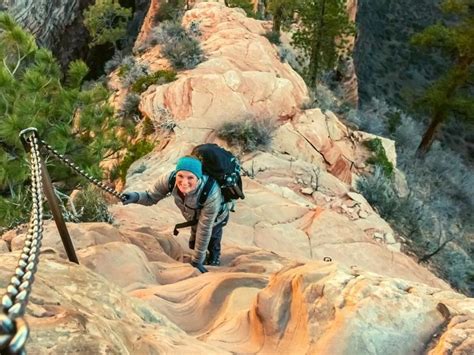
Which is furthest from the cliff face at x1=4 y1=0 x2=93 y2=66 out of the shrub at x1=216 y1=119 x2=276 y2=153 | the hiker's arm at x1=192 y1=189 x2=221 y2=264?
the hiker's arm at x1=192 y1=189 x2=221 y2=264

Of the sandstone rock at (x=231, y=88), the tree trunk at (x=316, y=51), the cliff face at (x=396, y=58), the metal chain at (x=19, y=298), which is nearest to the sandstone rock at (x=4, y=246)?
the metal chain at (x=19, y=298)

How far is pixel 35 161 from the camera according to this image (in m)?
2.92

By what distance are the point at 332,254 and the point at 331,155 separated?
15.1 feet

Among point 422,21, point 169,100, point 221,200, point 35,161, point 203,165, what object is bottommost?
point 422,21

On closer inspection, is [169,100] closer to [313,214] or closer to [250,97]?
[250,97]

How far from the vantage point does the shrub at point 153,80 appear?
1259 centimetres

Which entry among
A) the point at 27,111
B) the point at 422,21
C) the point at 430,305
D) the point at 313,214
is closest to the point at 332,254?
the point at 313,214

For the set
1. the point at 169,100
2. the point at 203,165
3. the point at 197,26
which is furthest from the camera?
the point at 197,26

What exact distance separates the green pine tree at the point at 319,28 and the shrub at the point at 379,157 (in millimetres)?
6378

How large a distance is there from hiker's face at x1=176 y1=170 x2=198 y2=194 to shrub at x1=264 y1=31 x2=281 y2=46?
46.2 feet

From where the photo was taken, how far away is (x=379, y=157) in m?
12.6

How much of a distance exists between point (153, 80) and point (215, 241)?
8140 mm

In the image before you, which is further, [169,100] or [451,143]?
[451,143]

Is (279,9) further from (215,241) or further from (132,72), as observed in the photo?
(215,241)
